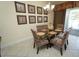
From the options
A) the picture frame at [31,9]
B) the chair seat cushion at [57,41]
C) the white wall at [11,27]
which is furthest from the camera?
the chair seat cushion at [57,41]

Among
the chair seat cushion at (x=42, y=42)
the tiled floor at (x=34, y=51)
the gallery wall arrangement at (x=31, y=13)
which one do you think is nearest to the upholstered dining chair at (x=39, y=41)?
the chair seat cushion at (x=42, y=42)

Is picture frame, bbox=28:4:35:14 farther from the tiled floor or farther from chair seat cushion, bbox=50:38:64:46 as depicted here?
chair seat cushion, bbox=50:38:64:46

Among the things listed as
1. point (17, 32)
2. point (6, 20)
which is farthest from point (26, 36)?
point (6, 20)

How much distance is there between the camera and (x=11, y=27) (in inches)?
59.9

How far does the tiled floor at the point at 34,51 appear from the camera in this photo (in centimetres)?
157

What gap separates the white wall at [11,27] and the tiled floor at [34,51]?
142 mm

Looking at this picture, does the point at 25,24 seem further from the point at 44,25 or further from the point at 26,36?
the point at 44,25

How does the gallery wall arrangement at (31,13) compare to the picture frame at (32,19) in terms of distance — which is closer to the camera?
the gallery wall arrangement at (31,13)

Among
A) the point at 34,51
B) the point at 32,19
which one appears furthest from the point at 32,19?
the point at 34,51

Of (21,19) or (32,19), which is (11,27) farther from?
(32,19)

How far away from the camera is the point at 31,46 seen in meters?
1.67

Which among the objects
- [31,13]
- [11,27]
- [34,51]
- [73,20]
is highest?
[31,13]

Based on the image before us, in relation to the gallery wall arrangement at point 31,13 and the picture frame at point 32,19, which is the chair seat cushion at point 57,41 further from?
the picture frame at point 32,19

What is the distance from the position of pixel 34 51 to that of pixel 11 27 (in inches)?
28.7
